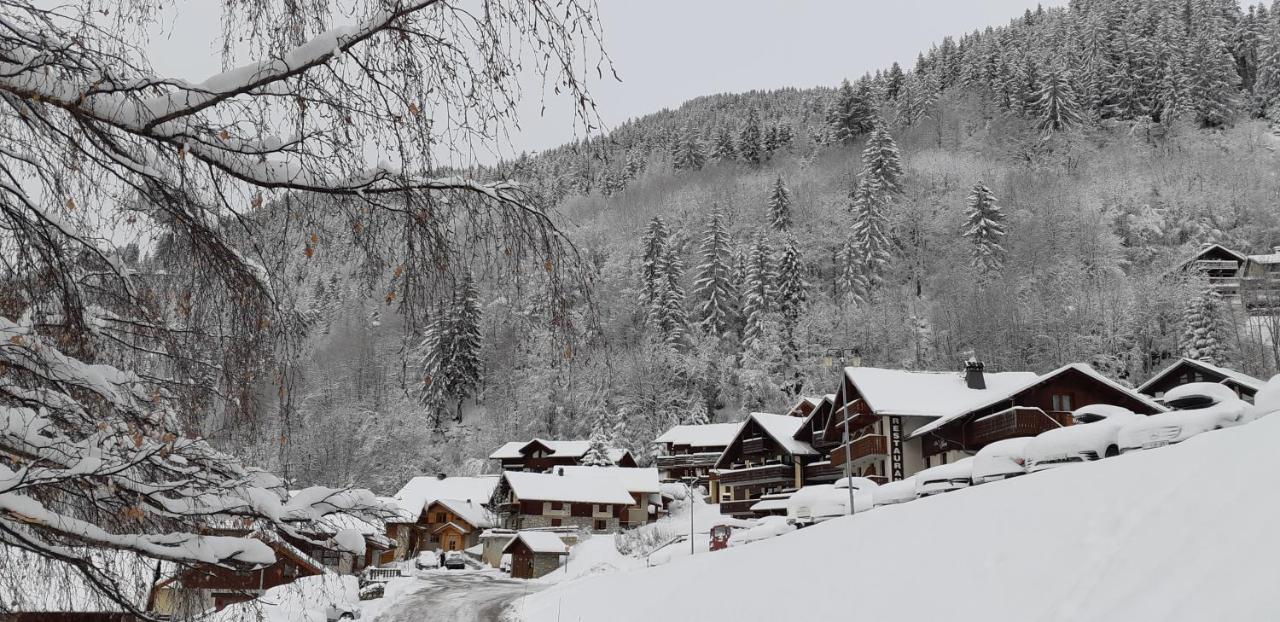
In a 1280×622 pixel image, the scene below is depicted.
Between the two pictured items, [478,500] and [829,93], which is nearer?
[478,500]

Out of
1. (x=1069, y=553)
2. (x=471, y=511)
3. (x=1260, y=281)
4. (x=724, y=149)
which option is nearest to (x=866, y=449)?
(x=1069, y=553)

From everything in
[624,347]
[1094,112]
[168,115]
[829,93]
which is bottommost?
[624,347]

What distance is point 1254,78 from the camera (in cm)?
10631

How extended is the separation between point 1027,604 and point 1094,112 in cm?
12239

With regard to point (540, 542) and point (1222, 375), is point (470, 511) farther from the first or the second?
point (1222, 375)

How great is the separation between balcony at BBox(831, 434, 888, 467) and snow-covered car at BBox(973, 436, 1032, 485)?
1820 cm

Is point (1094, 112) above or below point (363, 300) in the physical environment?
above

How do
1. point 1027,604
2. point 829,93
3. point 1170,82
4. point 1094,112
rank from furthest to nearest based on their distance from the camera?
1. point 829,93
2. point 1094,112
3. point 1170,82
4. point 1027,604

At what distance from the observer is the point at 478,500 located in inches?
2549

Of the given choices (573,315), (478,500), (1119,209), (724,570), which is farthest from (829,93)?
(573,315)

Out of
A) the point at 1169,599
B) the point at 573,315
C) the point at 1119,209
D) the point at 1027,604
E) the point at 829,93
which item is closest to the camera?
the point at 573,315

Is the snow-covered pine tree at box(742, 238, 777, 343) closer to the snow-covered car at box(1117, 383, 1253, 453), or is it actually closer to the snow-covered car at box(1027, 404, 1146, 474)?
the snow-covered car at box(1027, 404, 1146, 474)

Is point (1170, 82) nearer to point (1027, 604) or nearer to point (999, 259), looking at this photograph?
point (999, 259)

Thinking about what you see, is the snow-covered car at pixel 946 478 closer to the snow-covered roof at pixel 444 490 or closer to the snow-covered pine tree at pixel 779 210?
the snow-covered roof at pixel 444 490
